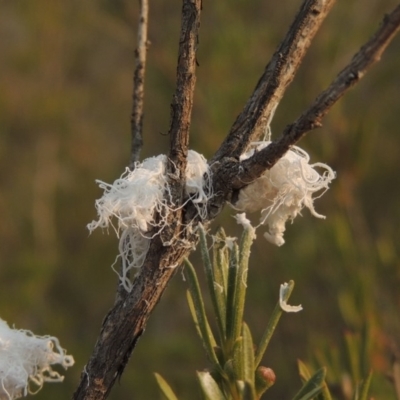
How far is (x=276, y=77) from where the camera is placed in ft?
1.13

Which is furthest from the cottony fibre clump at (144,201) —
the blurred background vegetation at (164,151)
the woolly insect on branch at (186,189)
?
the blurred background vegetation at (164,151)

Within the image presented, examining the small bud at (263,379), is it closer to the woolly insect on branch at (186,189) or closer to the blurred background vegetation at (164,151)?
the woolly insect on branch at (186,189)

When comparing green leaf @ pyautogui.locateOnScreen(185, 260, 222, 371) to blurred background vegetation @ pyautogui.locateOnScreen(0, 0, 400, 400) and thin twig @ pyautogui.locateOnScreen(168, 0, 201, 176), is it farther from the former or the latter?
blurred background vegetation @ pyautogui.locateOnScreen(0, 0, 400, 400)

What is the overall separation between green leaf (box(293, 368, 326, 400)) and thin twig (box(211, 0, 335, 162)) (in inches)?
4.9

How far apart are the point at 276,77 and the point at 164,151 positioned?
1.49 m

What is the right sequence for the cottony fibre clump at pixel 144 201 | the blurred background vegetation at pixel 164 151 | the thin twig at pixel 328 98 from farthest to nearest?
the blurred background vegetation at pixel 164 151
the cottony fibre clump at pixel 144 201
the thin twig at pixel 328 98

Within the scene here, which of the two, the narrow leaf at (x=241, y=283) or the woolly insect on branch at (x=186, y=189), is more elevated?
the woolly insect on branch at (x=186, y=189)

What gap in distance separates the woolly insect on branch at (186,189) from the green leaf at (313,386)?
0.09m

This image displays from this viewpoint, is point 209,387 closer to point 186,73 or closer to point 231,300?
point 231,300

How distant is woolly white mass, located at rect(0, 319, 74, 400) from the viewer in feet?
1.29

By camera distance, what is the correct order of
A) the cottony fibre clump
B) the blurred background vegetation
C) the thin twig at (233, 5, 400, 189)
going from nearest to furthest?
the thin twig at (233, 5, 400, 189) < the cottony fibre clump < the blurred background vegetation

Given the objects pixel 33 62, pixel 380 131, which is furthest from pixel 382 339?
pixel 33 62

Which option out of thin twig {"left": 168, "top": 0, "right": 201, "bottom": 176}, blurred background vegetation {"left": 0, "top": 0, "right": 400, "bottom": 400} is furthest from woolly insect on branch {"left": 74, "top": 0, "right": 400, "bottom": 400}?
blurred background vegetation {"left": 0, "top": 0, "right": 400, "bottom": 400}

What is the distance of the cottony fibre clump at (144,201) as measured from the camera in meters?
0.37
